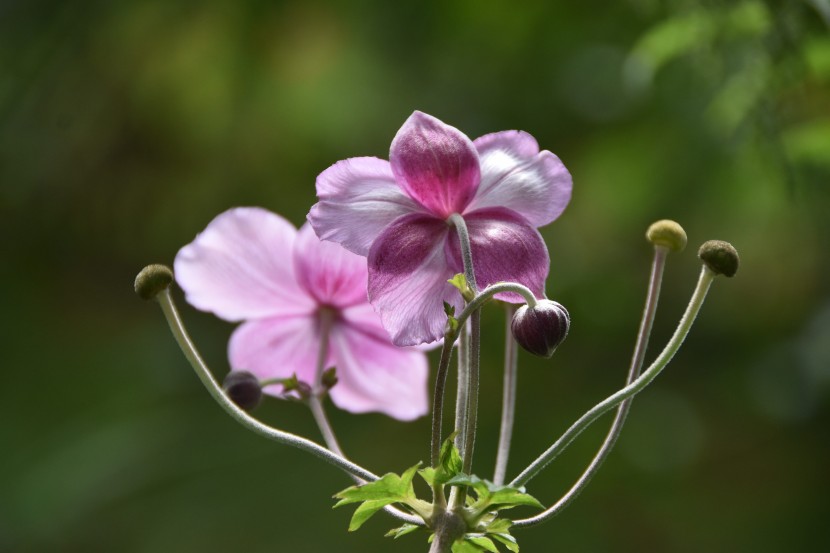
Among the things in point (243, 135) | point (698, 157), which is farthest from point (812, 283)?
point (243, 135)

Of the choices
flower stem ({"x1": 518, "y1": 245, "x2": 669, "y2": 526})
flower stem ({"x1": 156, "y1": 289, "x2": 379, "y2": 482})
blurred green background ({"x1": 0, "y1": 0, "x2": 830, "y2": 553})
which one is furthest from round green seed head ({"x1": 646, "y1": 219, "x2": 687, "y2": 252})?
blurred green background ({"x1": 0, "y1": 0, "x2": 830, "y2": 553})

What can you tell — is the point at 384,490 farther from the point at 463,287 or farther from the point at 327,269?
the point at 327,269

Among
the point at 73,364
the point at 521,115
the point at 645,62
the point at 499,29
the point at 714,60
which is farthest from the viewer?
the point at 73,364

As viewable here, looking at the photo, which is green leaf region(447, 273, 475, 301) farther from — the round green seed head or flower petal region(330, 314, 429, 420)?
flower petal region(330, 314, 429, 420)

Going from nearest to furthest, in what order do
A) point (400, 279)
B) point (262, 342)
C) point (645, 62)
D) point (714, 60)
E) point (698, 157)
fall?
point (400, 279), point (262, 342), point (714, 60), point (645, 62), point (698, 157)

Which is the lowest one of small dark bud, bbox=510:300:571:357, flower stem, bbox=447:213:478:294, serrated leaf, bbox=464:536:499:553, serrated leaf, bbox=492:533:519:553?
serrated leaf, bbox=464:536:499:553

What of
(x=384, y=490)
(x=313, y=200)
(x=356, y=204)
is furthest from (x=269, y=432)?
(x=313, y=200)

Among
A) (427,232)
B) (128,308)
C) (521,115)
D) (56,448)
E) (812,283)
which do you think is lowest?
(56,448)

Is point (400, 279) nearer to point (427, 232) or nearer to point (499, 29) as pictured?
point (427, 232)
